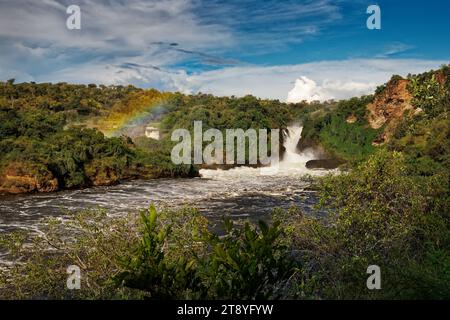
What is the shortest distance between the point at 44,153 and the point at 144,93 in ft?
211

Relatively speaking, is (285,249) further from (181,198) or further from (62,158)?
(62,158)

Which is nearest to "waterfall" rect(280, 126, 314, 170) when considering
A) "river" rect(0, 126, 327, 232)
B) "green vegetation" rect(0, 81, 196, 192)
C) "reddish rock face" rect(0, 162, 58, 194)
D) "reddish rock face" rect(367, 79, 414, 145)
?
"reddish rock face" rect(367, 79, 414, 145)

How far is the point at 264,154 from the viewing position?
190ft

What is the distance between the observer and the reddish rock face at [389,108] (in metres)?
52.3

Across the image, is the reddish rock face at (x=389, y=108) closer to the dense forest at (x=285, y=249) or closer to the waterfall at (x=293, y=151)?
the waterfall at (x=293, y=151)

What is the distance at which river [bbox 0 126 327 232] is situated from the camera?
75.7 ft

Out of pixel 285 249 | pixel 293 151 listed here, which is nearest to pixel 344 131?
pixel 293 151

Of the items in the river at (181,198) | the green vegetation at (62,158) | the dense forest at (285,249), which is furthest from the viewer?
the green vegetation at (62,158)

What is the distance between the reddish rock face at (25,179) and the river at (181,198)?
4.32 feet

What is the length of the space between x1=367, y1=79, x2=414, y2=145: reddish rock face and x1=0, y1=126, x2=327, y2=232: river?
701 inches

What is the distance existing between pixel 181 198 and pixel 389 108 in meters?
36.4

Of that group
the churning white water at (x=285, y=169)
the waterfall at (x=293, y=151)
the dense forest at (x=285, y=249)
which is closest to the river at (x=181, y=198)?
the churning white water at (x=285, y=169)
